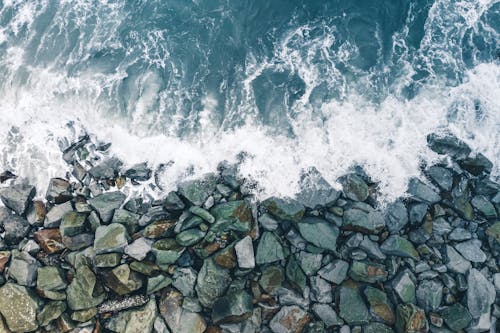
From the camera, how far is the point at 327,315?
45.1ft

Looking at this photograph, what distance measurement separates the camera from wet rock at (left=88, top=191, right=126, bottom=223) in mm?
15188

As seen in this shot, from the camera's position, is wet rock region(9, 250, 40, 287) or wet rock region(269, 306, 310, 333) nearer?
wet rock region(269, 306, 310, 333)

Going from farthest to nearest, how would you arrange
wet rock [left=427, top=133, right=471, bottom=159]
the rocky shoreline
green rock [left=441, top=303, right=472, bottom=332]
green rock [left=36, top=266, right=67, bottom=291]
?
wet rock [left=427, top=133, right=471, bottom=159] → green rock [left=36, top=266, right=67, bottom=291] → the rocky shoreline → green rock [left=441, top=303, right=472, bottom=332]

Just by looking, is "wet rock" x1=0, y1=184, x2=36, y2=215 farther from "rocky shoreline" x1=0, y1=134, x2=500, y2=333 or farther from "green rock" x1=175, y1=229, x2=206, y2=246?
"green rock" x1=175, y1=229, x2=206, y2=246

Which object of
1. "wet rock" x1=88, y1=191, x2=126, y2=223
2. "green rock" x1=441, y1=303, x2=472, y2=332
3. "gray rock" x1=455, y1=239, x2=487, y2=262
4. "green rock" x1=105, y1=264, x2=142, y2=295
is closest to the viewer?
"green rock" x1=441, y1=303, x2=472, y2=332

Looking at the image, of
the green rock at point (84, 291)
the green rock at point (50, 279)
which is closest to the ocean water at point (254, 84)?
the green rock at point (50, 279)

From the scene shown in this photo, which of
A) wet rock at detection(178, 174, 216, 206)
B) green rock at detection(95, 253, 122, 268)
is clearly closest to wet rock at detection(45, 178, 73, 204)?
green rock at detection(95, 253, 122, 268)

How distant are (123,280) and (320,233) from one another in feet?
24.3

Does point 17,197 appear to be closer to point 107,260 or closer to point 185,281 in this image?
point 107,260

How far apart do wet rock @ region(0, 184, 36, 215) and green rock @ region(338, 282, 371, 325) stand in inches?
503

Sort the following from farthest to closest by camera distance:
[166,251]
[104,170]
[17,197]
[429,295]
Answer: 1. [104,170]
2. [17,197]
3. [166,251]
4. [429,295]

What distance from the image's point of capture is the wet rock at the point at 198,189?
15188mm

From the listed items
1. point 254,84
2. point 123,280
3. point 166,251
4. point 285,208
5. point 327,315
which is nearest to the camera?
point 327,315

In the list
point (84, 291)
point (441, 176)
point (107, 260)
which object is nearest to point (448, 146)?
point (441, 176)
